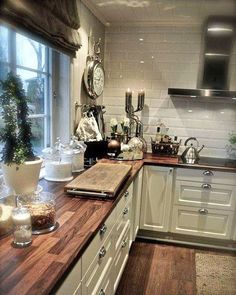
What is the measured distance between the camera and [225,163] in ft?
8.88

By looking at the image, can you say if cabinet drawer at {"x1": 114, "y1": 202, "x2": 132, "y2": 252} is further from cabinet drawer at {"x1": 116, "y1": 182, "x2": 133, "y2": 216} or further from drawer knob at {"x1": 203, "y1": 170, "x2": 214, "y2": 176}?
drawer knob at {"x1": 203, "y1": 170, "x2": 214, "y2": 176}

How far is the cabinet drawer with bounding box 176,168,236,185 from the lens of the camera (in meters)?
2.54

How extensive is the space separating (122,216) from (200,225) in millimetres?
1152

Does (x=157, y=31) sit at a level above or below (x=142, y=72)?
above

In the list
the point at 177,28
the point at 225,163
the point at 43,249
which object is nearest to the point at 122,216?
the point at 43,249

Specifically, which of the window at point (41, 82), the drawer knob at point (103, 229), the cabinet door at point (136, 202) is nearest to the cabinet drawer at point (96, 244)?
the drawer knob at point (103, 229)

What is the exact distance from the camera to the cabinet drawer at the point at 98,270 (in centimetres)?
116

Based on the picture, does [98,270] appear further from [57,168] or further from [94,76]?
[94,76]

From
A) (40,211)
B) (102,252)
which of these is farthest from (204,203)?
(40,211)

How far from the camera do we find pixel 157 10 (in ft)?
8.27

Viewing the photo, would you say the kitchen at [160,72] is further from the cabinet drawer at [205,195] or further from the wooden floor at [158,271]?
the wooden floor at [158,271]

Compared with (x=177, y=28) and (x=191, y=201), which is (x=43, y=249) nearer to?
(x=191, y=201)

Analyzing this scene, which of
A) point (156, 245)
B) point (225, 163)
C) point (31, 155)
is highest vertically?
point (31, 155)

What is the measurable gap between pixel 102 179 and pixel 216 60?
1764 millimetres
